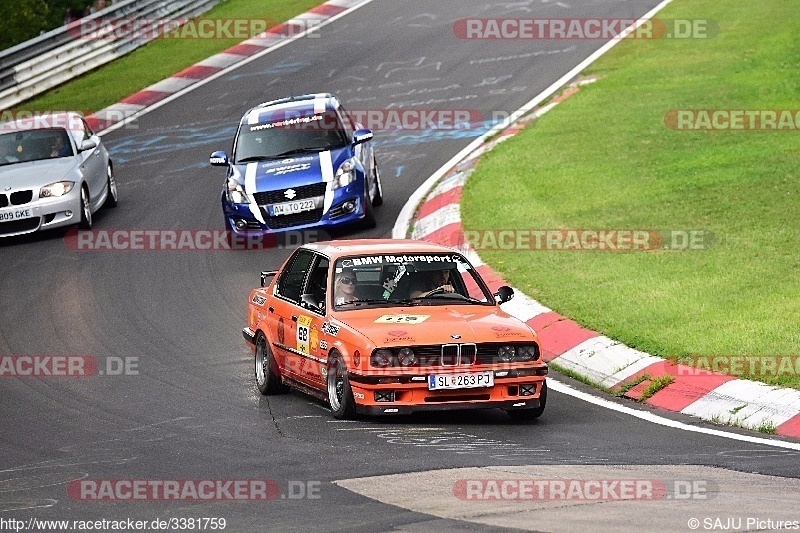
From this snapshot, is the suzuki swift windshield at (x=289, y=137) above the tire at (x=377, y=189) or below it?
above

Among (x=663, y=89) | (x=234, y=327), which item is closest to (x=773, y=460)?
(x=234, y=327)

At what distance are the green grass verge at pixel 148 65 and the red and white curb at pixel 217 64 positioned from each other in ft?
0.83

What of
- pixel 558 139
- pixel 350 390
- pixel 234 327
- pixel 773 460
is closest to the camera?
pixel 773 460

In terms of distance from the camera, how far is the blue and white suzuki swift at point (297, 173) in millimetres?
18656

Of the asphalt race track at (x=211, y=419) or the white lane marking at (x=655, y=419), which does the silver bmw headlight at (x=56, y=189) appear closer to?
the asphalt race track at (x=211, y=419)

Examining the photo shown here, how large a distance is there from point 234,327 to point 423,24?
712 inches

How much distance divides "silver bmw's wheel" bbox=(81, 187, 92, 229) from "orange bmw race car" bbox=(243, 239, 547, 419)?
25.3ft

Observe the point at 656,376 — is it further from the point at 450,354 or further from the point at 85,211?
the point at 85,211

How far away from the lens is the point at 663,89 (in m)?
25.0

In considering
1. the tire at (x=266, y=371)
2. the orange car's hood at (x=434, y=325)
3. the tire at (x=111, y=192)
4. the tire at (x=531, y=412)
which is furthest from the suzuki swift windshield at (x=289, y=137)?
the tire at (x=531, y=412)

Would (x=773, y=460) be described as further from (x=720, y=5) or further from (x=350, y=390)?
(x=720, y=5)

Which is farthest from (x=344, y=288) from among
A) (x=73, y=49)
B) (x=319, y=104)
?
(x=73, y=49)

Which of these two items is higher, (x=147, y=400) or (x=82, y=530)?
(x=82, y=530)

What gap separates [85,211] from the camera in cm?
2033
